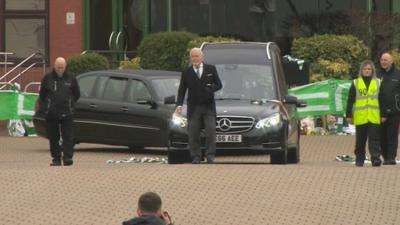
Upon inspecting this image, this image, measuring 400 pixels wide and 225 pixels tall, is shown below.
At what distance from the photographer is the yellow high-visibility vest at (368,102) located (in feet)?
49.5

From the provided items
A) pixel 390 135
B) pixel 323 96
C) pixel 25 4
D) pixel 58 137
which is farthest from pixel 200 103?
pixel 25 4

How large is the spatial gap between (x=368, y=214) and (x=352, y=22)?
1726cm

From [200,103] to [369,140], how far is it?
2.36m

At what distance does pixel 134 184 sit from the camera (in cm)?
1194

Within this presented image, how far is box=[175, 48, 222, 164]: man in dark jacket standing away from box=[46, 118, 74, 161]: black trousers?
1779 millimetres

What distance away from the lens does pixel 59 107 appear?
15.6m

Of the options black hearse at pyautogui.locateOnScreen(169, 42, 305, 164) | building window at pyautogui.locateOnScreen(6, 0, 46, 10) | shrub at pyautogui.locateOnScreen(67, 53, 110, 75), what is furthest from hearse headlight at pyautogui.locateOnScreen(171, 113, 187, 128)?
building window at pyautogui.locateOnScreen(6, 0, 46, 10)

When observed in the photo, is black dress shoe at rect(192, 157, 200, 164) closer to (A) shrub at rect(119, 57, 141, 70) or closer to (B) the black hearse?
(B) the black hearse

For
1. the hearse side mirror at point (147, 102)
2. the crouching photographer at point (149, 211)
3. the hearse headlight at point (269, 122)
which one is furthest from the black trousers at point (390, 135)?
the crouching photographer at point (149, 211)

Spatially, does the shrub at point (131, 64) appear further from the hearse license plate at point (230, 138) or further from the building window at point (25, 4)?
the hearse license plate at point (230, 138)

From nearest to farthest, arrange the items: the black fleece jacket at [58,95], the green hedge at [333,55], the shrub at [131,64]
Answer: the black fleece jacket at [58,95] → the green hedge at [333,55] → the shrub at [131,64]

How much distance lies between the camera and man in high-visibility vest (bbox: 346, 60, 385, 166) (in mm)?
15055

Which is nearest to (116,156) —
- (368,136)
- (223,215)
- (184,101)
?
(184,101)

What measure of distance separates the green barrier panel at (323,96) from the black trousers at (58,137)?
8.66m
